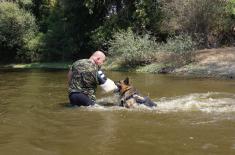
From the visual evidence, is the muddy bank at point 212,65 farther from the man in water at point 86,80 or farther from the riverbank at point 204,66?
the man in water at point 86,80

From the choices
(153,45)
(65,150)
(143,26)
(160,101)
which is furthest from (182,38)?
(65,150)

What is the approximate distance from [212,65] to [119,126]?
1533cm

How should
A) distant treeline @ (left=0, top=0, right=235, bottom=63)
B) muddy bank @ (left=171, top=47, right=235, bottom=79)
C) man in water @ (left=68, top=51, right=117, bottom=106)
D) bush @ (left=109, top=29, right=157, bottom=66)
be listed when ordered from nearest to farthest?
man in water @ (left=68, top=51, right=117, bottom=106) < muddy bank @ (left=171, top=47, right=235, bottom=79) < bush @ (left=109, top=29, right=157, bottom=66) < distant treeline @ (left=0, top=0, right=235, bottom=63)

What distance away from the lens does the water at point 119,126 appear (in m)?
7.90

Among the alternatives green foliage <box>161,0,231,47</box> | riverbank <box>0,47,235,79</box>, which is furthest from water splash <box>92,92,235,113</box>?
green foliage <box>161,0,231,47</box>

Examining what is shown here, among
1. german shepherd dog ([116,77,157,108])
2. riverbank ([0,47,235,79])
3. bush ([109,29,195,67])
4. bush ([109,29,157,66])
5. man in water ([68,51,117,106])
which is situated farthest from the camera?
bush ([109,29,157,66])

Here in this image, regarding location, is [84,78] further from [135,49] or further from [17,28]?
[17,28]

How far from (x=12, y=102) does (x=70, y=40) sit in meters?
27.6

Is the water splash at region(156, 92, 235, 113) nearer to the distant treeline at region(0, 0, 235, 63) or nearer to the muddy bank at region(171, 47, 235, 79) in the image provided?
the muddy bank at region(171, 47, 235, 79)

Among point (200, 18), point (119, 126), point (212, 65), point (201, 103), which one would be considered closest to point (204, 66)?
point (212, 65)

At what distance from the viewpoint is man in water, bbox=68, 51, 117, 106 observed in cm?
1243

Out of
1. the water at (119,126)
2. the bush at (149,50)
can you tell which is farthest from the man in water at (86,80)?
the bush at (149,50)

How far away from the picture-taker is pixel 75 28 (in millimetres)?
42281

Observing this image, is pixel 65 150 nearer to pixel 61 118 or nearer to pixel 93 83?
pixel 61 118
